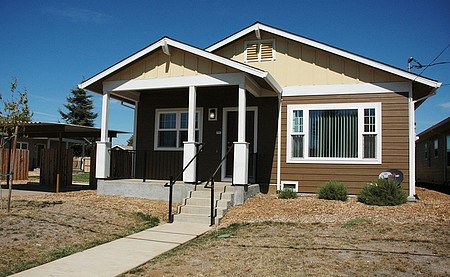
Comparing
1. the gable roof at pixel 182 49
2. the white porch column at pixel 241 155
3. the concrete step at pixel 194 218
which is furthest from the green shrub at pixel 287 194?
the gable roof at pixel 182 49

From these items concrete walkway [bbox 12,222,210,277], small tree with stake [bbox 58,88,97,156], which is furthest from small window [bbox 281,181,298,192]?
small tree with stake [bbox 58,88,97,156]

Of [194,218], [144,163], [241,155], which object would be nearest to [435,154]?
[241,155]

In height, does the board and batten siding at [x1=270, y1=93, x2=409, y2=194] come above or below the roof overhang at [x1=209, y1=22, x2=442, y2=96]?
below

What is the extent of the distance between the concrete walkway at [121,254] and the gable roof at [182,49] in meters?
4.20

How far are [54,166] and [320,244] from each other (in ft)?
41.5

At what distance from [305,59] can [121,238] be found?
26.0ft

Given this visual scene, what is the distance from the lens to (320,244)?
628 cm

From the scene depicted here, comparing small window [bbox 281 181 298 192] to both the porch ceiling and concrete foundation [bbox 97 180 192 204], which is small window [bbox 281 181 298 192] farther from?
concrete foundation [bbox 97 180 192 204]

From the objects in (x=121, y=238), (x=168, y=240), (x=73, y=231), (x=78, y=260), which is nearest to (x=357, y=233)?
(x=168, y=240)

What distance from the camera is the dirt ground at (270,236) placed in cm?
514

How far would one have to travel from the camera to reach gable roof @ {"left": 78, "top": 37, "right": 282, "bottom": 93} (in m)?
9.92

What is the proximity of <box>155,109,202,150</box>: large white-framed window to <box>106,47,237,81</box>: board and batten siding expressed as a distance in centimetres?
215

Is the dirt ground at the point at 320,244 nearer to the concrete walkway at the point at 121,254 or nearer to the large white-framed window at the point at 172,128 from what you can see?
the concrete walkway at the point at 121,254

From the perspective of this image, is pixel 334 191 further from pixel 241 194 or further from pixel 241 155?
pixel 241 155
